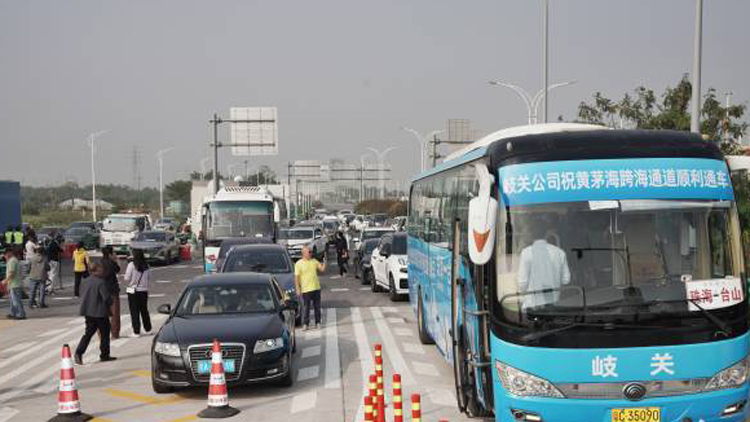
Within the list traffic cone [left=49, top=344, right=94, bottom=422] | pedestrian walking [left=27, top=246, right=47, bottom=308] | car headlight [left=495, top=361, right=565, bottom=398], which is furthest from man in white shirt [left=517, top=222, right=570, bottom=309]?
pedestrian walking [left=27, top=246, right=47, bottom=308]

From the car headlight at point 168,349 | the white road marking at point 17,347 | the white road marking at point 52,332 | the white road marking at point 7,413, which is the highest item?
the car headlight at point 168,349

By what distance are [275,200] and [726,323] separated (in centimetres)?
2579

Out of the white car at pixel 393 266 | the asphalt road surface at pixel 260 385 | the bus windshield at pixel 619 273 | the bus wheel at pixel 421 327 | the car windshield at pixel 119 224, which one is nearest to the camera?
the bus windshield at pixel 619 273

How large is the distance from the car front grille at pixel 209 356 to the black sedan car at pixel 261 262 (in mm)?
7703

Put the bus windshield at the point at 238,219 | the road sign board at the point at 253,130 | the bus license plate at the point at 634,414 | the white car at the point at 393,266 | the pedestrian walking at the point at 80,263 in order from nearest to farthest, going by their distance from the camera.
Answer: the bus license plate at the point at 634,414, the white car at the point at 393,266, the pedestrian walking at the point at 80,263, the bus windshield at the point at 238,219, the road sign board at the point at 253,130

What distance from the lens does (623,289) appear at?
7.51 metres

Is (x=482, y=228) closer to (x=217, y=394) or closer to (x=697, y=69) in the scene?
(x=217, y=394)

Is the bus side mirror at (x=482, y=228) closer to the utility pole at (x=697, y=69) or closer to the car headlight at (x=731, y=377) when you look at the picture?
the car headlight at (x=731, y=377)

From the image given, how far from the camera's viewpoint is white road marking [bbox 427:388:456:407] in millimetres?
10898

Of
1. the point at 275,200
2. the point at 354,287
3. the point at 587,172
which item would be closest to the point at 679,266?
the point at 587,172

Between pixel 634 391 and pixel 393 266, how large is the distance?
51.6 feet

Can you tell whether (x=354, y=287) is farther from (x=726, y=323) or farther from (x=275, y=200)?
(x=726, y=323)

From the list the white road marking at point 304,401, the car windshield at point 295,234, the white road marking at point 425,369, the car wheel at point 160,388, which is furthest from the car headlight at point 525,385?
the car windshield at point 295,234

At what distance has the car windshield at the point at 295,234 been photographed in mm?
38969
